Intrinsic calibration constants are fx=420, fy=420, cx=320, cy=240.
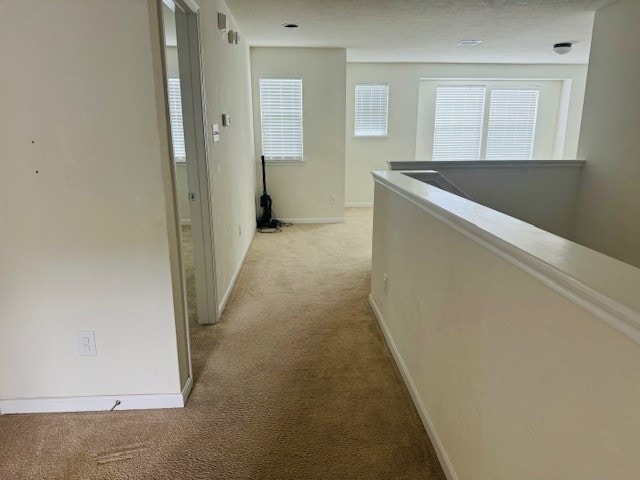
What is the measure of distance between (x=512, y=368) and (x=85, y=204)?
1.74 m

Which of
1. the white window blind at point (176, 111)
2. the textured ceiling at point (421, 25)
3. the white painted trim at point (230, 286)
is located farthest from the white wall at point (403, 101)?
the white painted trim at point (230, 286)

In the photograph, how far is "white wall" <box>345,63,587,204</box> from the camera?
22.2ft

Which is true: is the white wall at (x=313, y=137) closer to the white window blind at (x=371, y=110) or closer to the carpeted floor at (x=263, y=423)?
the white window blind at (x=371, y=110)

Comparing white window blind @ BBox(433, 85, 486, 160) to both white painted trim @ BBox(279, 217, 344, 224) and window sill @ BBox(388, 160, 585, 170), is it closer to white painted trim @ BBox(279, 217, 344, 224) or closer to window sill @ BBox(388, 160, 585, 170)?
white painted trim @ BBox(279, 217, 344, 224)

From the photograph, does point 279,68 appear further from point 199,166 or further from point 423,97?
point 199,166

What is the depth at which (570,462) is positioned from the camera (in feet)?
2.84

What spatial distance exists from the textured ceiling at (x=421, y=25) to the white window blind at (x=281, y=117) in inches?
20.3

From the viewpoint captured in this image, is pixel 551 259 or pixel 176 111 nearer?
pixel 551 259

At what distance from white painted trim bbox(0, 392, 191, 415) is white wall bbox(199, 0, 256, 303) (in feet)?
3.38

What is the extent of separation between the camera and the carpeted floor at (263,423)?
1.68 m

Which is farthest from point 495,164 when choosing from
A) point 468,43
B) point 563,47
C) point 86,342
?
point 86,342

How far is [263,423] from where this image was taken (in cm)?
194

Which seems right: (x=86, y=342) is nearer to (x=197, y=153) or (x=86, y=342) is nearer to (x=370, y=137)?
(x=197, y=153)

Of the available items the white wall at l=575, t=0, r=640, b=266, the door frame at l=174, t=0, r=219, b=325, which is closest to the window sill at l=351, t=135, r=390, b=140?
the white wall at l=575, t=0, r=640, b=266
